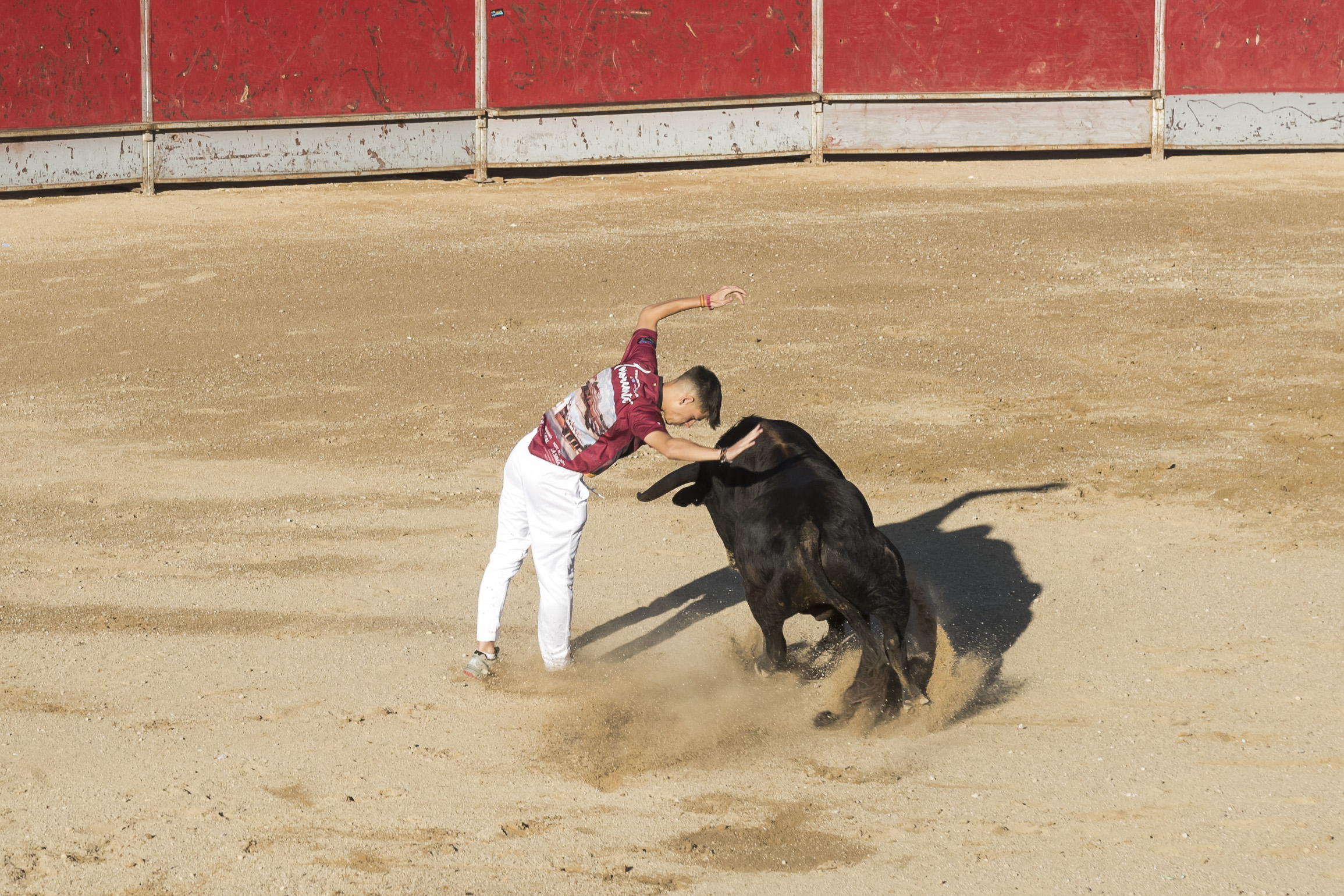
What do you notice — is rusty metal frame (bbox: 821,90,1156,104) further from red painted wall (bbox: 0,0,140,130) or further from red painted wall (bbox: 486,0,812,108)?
red painted wall (bbox: 0,0,140,130)

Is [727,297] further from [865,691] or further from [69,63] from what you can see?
[69,63]

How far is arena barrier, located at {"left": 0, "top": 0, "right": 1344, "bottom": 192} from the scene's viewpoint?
15.7 metres

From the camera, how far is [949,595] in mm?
7289

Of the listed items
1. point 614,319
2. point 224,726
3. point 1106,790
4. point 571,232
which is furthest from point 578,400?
point 571,232

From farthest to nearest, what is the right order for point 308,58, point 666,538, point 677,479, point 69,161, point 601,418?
point 308,58, point 69,161, point 666,538, point 677,479, point 601,418

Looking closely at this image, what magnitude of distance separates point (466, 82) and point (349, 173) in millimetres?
1642

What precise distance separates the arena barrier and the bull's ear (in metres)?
10.5

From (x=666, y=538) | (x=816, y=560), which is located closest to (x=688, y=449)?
(x=816, y=560)

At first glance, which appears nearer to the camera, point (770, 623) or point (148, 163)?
point (770, 623)

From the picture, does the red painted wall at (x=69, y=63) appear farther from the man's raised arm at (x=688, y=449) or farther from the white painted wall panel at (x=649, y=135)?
the man's raised arm at (x=688, y=449)

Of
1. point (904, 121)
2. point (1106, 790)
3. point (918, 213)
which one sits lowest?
point (1106, 790)

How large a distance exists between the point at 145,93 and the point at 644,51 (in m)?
5.44

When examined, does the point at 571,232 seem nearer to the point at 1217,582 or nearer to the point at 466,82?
the point at 466,82

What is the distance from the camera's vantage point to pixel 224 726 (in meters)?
5.89
